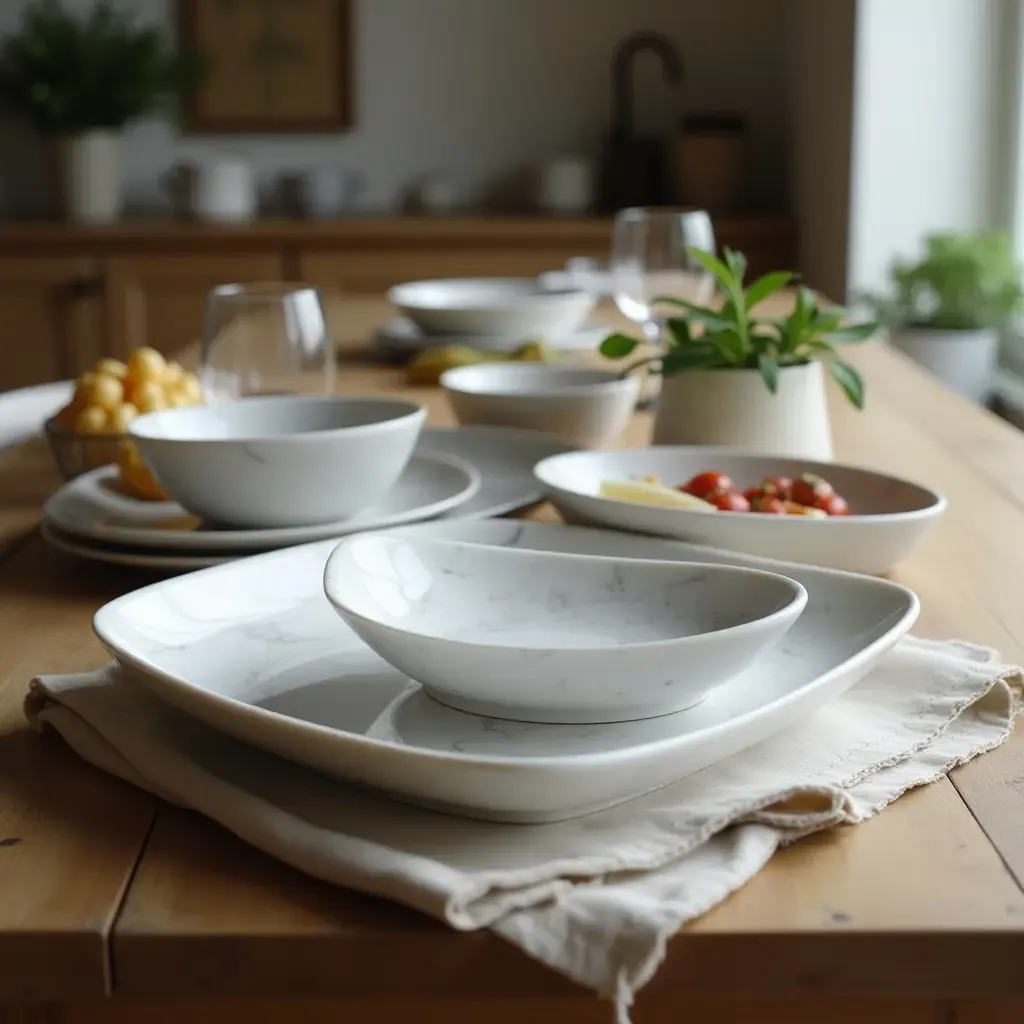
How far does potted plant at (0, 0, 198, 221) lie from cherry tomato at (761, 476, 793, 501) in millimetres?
3432

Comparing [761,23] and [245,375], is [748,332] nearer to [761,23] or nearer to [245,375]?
[245,375]

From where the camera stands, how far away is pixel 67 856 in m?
0.57

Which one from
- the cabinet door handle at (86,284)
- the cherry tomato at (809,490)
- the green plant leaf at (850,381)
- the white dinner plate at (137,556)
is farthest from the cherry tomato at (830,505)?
the cabinet door handle at (86,284)

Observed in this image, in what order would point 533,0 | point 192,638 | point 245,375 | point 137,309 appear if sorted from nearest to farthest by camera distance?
point 192,638, point 245,375, point 137,309, point 533,0

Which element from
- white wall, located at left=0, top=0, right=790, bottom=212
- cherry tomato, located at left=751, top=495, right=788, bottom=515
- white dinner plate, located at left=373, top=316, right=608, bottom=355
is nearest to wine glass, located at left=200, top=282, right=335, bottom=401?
cherry tomato, located at left=751, top=495, right=788, bottom=515

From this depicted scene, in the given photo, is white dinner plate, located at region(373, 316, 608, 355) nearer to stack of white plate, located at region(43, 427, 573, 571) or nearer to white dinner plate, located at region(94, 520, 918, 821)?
stack of white plate, located at region(43, 427, 573, 571)

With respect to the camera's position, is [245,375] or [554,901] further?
[245,375]

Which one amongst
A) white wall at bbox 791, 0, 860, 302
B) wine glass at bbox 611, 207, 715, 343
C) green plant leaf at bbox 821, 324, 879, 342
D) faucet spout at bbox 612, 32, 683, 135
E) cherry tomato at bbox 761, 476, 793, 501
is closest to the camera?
cherry tomato at bbox 761, 476, 793, 501

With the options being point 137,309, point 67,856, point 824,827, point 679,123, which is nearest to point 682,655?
point 824,827

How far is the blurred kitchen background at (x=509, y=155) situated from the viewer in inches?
136

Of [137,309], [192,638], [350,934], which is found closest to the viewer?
[350,934]

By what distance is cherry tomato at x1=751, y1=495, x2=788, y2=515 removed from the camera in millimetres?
968

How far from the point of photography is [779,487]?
102cm

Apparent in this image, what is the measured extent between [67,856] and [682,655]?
0.25 meters
